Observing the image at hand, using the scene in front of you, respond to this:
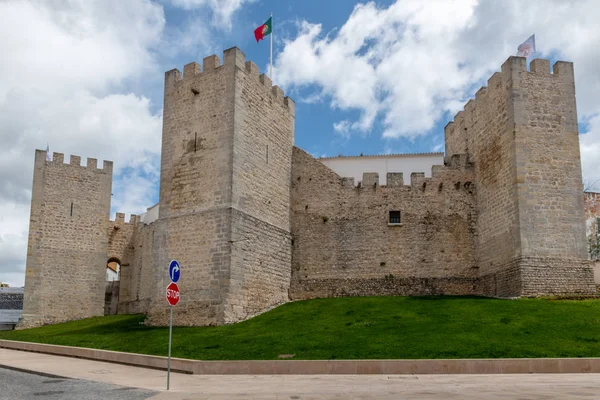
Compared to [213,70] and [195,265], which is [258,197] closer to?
[195,265]

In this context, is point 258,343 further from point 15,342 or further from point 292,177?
point 292,177

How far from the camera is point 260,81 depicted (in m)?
24.1

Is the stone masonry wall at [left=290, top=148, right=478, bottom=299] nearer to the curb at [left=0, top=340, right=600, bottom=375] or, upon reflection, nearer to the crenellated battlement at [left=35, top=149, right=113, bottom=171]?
the curb at [left=0, top=340, right=600, bottom=375]

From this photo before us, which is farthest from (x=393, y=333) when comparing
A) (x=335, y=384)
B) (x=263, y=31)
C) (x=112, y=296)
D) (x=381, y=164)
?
(x=381, y=164)

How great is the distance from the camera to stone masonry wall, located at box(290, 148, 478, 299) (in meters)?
23.9

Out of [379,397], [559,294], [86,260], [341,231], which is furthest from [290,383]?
[86,260]

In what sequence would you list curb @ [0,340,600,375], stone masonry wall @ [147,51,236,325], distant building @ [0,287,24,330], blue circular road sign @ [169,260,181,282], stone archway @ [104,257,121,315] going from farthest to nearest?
distant building @ [0,287,24,330], stone archway @ [104,257,121,315], stone masonry wall @ [147,51,236,325], curb @ [0,340,600,375], blue circular road sign @ [169,260,181,282]

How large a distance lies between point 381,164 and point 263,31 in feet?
69.8

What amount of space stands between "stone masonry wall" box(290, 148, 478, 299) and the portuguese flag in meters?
6.41

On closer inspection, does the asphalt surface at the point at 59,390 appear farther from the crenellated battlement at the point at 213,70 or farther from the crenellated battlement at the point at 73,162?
the crenellated battlement at the point at 73,162

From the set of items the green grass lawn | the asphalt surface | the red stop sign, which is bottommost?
the asphalt surface

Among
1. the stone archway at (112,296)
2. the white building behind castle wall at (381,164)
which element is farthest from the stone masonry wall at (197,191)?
the white building behind castle wall at (381,164)

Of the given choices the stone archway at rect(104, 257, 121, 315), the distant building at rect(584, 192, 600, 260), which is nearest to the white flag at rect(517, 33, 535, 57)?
the distant building at rect(584, 192, 600, 260)

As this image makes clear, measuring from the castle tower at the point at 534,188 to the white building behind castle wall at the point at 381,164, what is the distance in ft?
67.7
